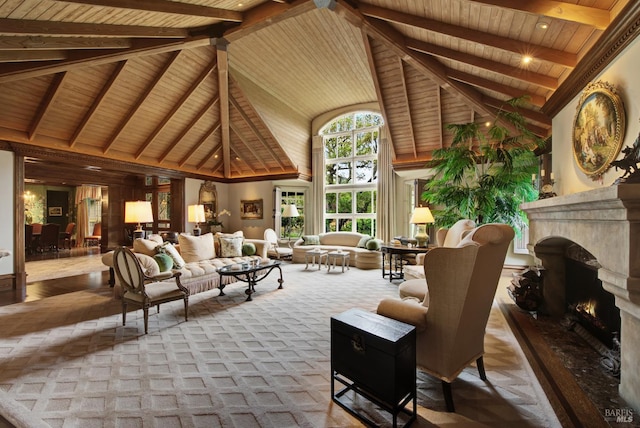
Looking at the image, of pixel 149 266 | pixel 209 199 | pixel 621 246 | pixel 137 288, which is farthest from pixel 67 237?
pixel 621 246

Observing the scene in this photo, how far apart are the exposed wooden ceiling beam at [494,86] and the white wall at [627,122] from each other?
0.63 metres

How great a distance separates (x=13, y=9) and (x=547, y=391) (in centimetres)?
560

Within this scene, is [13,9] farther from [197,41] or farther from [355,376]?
[355,376]

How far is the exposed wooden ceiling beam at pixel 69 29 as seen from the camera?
9.92 feet

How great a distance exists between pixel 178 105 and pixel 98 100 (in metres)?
1.50

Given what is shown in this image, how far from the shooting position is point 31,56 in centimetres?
382

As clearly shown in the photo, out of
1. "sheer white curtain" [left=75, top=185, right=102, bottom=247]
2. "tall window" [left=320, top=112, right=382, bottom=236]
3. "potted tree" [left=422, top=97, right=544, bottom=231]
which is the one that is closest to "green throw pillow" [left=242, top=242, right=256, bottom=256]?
"tall window" [left=320, top=112, right=382, bottom=236]

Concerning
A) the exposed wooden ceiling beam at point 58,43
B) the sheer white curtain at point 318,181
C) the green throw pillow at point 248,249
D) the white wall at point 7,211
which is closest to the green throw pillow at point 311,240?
the sheer white curtain at point 318,181

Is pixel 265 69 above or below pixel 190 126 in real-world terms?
above

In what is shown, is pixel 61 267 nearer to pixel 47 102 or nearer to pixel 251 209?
pixel 47 102

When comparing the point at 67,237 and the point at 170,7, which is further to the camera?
the point at 67,237

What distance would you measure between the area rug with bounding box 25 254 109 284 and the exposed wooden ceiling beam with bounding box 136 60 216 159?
2.96 meters

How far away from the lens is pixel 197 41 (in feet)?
16.3

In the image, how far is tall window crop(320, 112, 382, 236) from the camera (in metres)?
8.52
